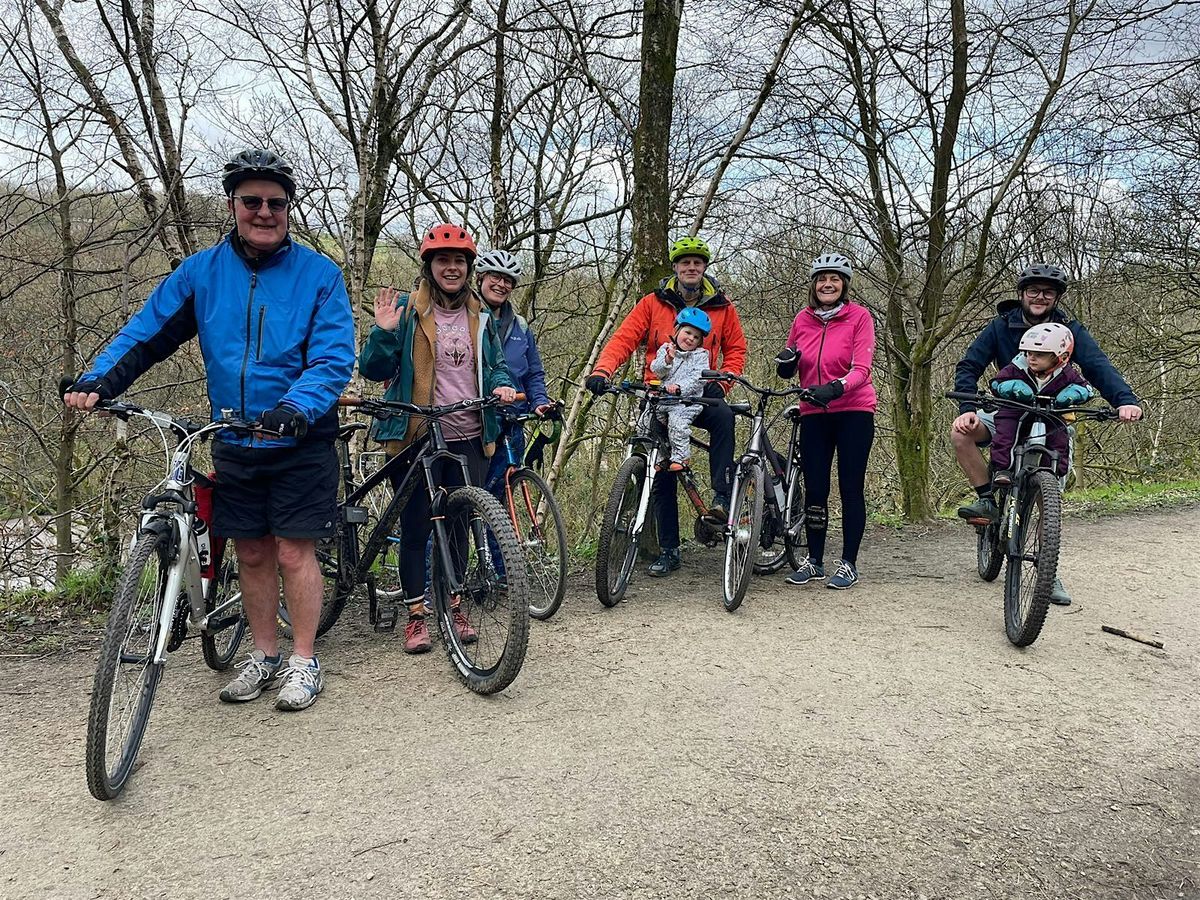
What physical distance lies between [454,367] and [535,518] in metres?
1.29

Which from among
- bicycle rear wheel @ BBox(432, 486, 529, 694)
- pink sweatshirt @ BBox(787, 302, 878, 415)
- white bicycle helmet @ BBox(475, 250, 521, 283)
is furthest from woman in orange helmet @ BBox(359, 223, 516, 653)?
pink sweatshirt @ BBox(787, 302, 878, 415)

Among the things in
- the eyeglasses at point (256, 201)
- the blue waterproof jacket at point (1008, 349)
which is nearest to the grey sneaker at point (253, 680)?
the eyeglasses at point (256, 201)

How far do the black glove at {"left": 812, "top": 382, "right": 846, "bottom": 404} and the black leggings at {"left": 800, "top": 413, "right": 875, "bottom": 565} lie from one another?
14.1 inches

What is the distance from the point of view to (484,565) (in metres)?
3.65

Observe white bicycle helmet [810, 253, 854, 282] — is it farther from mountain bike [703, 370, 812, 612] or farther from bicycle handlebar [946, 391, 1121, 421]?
bicycle handlebar [946, 391, 1121, 421]

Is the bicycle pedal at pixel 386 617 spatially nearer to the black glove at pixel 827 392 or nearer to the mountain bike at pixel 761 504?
the mountain bike at pixel 761 504

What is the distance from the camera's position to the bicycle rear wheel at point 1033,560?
4.00 m

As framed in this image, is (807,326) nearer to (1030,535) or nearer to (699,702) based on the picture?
(1030,535)

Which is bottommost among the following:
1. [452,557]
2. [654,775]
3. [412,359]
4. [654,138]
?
[654,775]

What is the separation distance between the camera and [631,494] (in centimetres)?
497

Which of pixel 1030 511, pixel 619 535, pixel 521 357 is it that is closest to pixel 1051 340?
pixel 1030 511

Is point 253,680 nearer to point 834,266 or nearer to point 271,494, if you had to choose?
point 271,494

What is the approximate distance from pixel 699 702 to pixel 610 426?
210 inches

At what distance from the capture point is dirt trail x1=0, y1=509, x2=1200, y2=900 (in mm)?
2279
